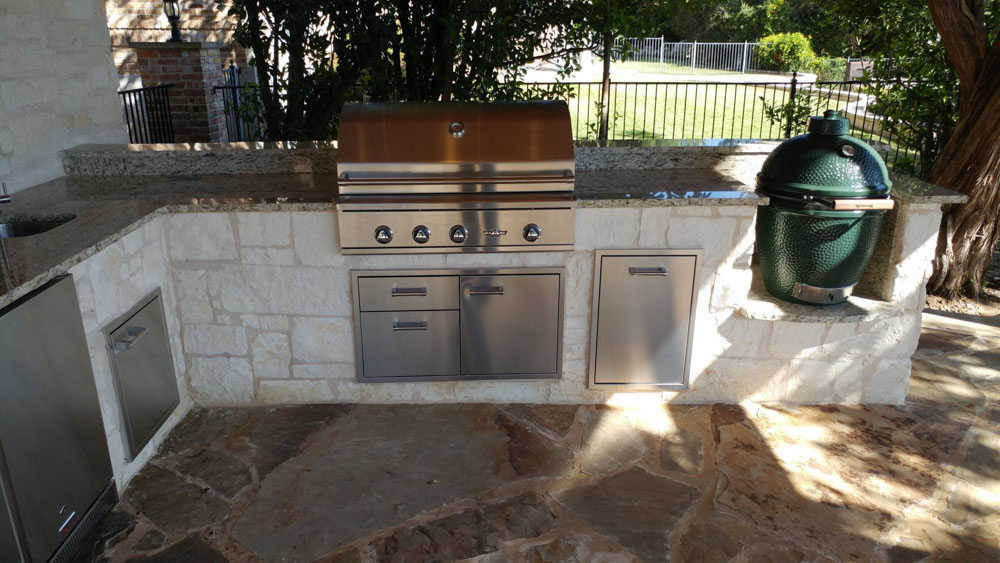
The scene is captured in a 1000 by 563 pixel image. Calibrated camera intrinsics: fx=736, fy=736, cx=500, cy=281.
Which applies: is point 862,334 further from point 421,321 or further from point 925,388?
point 421,321

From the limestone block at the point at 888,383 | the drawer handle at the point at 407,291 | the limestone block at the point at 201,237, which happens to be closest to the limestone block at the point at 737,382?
the limestone block at the point at 888,383

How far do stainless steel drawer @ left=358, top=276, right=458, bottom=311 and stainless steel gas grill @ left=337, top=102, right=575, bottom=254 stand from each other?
159mm

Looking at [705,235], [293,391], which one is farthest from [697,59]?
[293,391]

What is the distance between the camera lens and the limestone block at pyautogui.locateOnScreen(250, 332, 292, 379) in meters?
3.41

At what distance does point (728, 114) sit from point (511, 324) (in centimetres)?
1097

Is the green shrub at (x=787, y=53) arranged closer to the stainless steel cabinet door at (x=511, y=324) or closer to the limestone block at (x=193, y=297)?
the stainless steel cabinet door at (x=511, y=324)

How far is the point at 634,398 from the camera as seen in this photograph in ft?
11.7

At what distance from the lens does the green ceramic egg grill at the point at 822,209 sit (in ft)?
10.5

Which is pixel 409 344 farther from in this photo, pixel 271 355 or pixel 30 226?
pixel 30 226

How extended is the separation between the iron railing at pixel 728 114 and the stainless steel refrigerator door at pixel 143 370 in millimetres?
2465

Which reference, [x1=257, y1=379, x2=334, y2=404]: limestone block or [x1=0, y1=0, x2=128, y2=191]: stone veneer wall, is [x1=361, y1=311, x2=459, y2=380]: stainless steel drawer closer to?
[x1=257, y1=379, x2=334, y2=404]: limestone block

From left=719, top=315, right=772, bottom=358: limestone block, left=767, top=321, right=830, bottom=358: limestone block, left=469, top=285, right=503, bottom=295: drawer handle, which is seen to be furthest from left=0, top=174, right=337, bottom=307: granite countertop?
left=767, top=321, right=830, bottom=358: limestone block

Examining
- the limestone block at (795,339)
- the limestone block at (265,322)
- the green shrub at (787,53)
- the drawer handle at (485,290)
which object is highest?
the green shrub at (787,53)

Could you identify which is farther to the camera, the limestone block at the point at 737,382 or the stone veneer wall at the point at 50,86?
the limestone block at the point at 737,382
